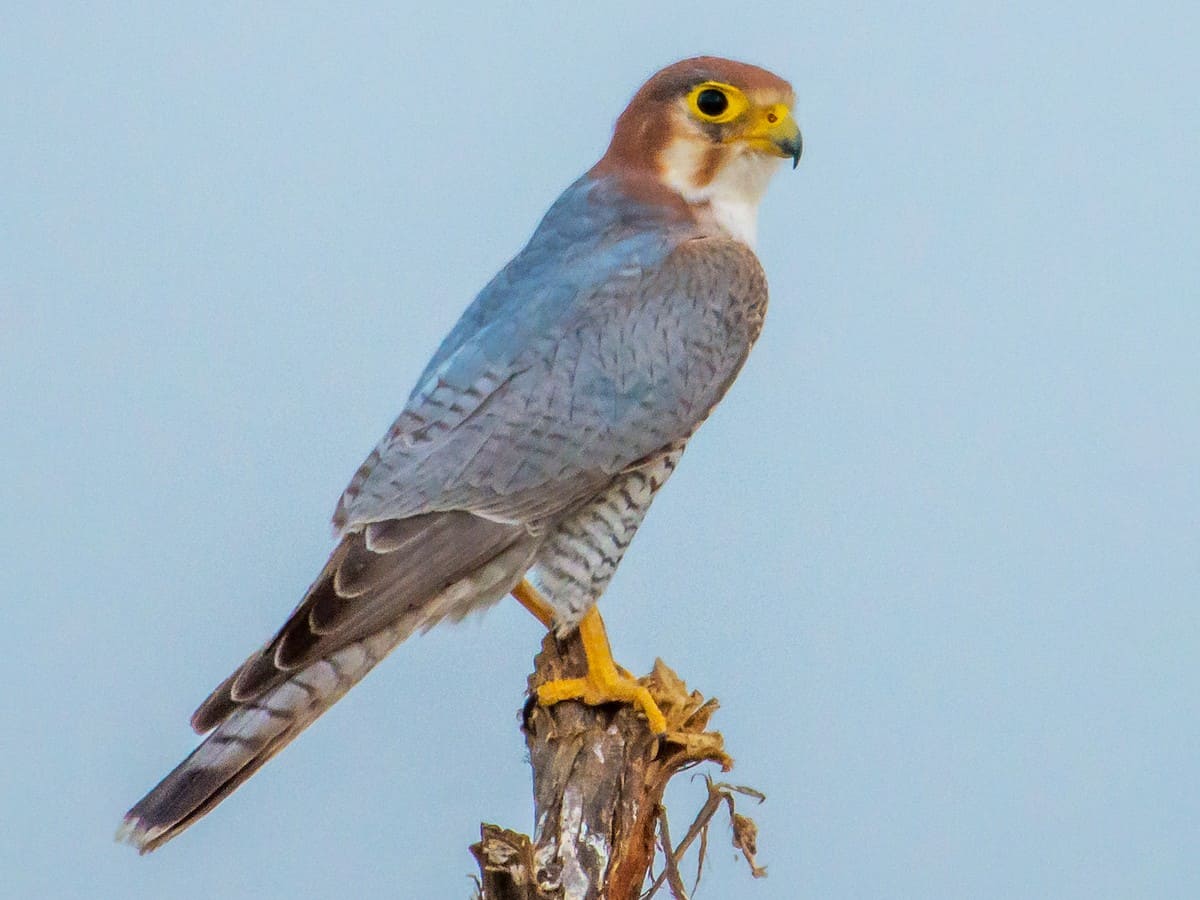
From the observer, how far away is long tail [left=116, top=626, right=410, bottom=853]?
107 inches

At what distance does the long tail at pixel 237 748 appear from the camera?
107 inches

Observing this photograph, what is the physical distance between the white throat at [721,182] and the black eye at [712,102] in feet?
0.29

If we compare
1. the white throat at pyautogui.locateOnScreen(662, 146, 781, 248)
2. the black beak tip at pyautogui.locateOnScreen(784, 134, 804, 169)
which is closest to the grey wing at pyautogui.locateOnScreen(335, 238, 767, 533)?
the white throat at pyautogui.locateOnScreen(662, 146, 781, 248)

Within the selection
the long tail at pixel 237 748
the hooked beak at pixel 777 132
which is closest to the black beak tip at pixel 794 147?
the hooked beak at pixel 777 132

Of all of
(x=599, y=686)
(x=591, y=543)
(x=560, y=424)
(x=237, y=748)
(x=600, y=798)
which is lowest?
(x=237, y=748)

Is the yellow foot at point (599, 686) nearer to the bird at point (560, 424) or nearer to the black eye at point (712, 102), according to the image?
the bird at point (560, 424)

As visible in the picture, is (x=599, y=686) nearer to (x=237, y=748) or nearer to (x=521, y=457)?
(x=521, y=457)

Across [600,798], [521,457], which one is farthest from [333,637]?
[600,798]

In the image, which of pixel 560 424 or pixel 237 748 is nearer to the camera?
pixel 237 748

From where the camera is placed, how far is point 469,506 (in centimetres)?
305

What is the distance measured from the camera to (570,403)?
3164mm

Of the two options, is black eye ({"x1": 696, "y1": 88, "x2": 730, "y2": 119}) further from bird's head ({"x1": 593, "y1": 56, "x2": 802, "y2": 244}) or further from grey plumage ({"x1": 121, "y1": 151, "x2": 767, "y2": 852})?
grey plumage ({"x1": 121, "y1": 151, "x2": 767, "y2": 852})

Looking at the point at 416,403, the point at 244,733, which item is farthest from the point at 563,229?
the point at 244,733

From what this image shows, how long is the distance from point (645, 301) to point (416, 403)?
0.54 m
